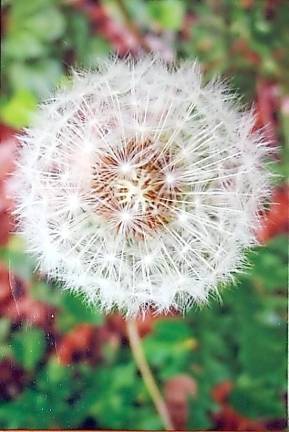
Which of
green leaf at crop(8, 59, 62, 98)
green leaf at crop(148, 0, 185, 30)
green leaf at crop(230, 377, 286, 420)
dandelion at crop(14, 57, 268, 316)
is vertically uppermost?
green leaf at crop(148, 0, 185, 30)

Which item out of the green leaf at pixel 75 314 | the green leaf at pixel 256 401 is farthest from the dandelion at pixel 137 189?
the green leaf at pixel 256 401

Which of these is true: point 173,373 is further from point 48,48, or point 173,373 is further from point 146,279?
point 48,48

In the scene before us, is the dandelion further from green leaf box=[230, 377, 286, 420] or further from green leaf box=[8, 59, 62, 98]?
green leaf box=[230, 377, 286, 420]

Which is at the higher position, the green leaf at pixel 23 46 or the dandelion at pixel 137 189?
the green leaf at pixel 23 46

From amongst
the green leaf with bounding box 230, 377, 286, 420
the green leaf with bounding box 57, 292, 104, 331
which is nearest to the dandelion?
the green leaf with bounding box 57, 292, 104, 331

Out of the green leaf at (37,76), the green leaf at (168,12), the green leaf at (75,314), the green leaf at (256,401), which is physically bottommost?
the green leaf at (256,401)

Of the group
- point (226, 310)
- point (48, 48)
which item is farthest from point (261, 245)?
point (48, 48)

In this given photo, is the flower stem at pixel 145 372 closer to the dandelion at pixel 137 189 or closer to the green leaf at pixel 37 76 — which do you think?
the dandelion at pixel 137 189
